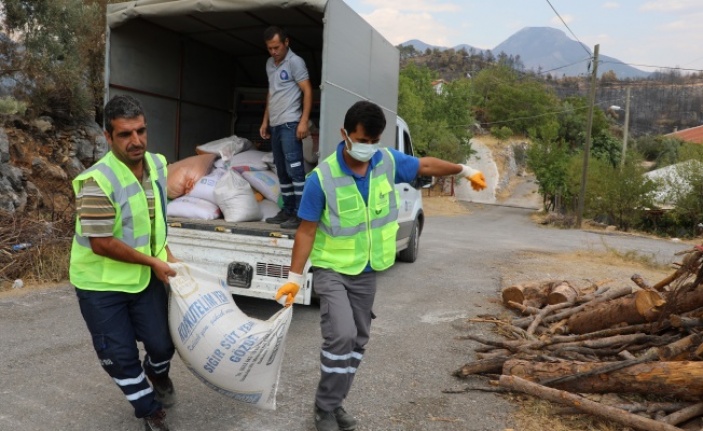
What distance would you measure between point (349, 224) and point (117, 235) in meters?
1.14

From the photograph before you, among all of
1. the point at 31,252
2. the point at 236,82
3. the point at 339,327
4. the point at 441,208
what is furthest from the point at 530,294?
the point at 441,208

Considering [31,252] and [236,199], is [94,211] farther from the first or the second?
[31,252]

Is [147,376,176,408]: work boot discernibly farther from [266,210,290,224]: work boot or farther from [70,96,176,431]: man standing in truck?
[266,210,290,224]: work boot

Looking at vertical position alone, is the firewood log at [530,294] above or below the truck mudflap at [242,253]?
below

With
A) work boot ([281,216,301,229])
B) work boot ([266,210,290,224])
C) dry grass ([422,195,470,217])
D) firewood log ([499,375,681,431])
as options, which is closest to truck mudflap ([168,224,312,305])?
work boot ([281,216,301,229])

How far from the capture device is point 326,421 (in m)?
3.07

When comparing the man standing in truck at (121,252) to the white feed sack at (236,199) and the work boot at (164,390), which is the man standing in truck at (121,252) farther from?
the white feed sack at (236,199)

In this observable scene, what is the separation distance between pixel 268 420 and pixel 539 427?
60.1 inches

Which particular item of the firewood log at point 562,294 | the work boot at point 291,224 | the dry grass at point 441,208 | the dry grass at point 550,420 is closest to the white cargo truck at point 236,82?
the work boot at point 291,224

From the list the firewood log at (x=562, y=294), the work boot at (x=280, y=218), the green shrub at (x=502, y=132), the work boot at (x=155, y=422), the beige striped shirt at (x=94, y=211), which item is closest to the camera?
the beige striped shirt at (x=94, y=211)

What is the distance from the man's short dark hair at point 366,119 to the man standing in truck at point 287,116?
245 centimetres

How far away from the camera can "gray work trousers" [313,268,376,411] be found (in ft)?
9.83

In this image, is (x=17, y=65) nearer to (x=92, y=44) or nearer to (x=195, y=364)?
(x=92, y=44)

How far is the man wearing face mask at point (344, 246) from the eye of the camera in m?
3.03
